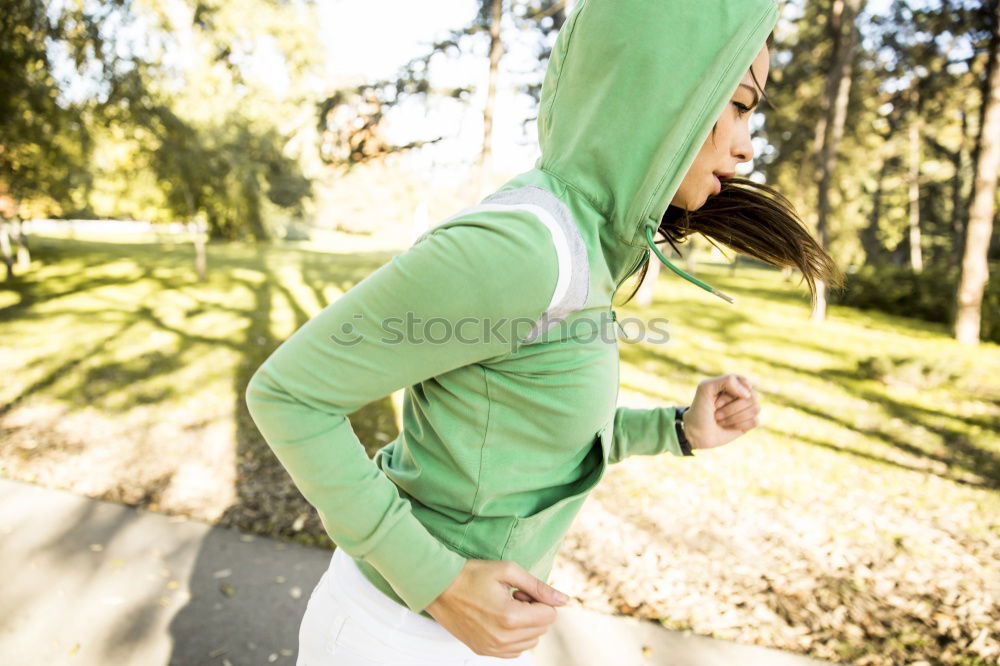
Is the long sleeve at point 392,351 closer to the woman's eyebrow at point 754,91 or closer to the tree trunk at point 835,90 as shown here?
the woman's eyebrow at point 754,91

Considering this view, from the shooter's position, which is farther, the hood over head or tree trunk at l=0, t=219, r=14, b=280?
tree trunk at l=0, t=219, r=14, b=280

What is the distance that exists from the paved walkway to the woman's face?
101 inches

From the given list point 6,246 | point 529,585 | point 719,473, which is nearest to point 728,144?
point 529,585

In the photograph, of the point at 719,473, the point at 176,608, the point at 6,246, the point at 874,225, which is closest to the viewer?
the point at 176,608

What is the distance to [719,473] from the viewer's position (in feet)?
17.8

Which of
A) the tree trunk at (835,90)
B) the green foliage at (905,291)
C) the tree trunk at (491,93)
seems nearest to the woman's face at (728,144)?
the tree trunk at (491,93)

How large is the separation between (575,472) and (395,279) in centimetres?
59

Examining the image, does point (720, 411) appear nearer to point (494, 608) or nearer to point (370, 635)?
point (494, 608)

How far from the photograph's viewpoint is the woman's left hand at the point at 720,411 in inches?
58.2

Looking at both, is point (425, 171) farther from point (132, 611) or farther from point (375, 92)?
point (132, 611)

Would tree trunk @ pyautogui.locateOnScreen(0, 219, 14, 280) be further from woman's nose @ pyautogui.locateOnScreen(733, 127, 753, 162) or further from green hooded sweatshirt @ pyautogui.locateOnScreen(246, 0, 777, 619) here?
woman's nose @ pyautogui.locateOnScreen(733, 127, 753, 162)

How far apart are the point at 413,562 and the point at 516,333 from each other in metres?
0.39

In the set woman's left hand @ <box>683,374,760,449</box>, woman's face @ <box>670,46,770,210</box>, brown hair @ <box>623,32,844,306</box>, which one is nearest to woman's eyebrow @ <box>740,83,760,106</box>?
woman's face @ <box>670,46,770,210</box>

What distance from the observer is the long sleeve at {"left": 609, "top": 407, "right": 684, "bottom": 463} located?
157cm
